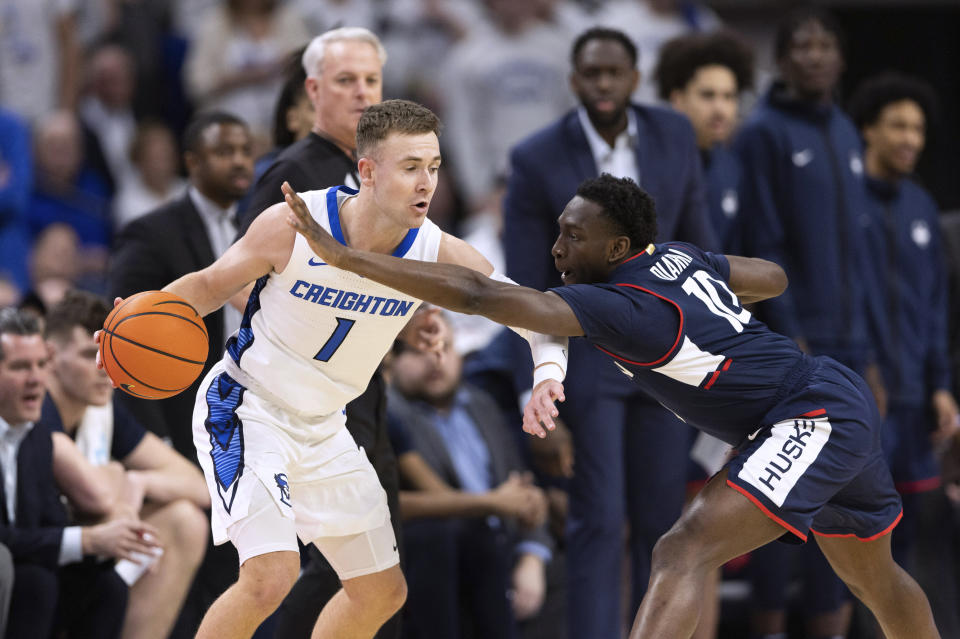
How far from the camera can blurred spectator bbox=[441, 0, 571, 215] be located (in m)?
10.1

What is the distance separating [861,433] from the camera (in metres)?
4.62

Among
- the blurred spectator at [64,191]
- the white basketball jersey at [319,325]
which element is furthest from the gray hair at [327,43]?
the blurred spectator at [64,191]

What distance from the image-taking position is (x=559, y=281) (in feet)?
20.3

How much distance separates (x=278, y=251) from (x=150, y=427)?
2.21 metres

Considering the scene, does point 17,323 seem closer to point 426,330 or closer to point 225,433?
point 225,433

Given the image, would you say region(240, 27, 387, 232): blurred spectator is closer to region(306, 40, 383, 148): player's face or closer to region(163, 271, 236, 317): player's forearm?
region(306, 40, 383, 148): player's face

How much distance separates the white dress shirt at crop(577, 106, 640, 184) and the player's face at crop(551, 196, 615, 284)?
4.28 feet

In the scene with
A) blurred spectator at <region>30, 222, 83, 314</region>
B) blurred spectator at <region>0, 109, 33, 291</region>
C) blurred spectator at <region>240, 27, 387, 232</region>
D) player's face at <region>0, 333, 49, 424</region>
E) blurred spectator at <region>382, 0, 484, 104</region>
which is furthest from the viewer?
blurred spectator at <region>382, 0, 484, 104</region>

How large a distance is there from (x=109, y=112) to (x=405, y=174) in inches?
249

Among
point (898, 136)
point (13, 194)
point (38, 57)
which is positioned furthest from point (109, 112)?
point (898, 136)

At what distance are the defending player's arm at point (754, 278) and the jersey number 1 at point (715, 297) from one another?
29 centimetres

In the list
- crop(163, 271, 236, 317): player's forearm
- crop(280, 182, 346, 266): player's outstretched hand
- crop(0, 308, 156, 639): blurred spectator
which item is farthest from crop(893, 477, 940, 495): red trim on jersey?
crop(163, 271, 236, 317): player's forearm

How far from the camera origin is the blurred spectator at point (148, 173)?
30.9ft

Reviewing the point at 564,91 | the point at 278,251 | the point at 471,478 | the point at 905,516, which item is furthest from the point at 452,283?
the point at 564,91
